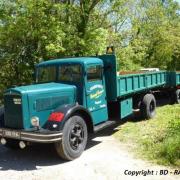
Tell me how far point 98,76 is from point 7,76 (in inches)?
316

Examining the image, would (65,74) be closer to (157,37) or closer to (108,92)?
(108,92)

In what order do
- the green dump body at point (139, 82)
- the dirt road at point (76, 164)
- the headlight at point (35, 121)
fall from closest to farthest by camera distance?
1. the dirt road at point (76, 164)
2. the headlight at point (35, 121)
3. the green dump body at point (139, 82)

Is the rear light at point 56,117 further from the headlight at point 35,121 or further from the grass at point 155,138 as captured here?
the grass at point 155,138

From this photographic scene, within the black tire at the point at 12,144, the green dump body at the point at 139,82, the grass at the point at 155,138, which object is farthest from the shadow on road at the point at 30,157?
the green dump body at the point at 139,82

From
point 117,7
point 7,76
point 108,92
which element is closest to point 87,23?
point 117,7

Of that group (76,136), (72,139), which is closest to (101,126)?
(76,136)

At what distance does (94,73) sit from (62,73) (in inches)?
30.9

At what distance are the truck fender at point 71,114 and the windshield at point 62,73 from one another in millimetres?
814

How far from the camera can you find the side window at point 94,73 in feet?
26.3

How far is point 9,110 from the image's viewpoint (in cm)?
707

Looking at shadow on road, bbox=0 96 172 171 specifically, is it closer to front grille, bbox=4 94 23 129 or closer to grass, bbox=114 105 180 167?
front grille, bbox=4 94 23 129

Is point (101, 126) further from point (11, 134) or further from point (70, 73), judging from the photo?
point (11, 134)

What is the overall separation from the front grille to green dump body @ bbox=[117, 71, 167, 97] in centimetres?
301

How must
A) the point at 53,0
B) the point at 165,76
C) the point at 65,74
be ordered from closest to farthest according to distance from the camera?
the point at 65,74
the point at 165,76
the point at 53,0
